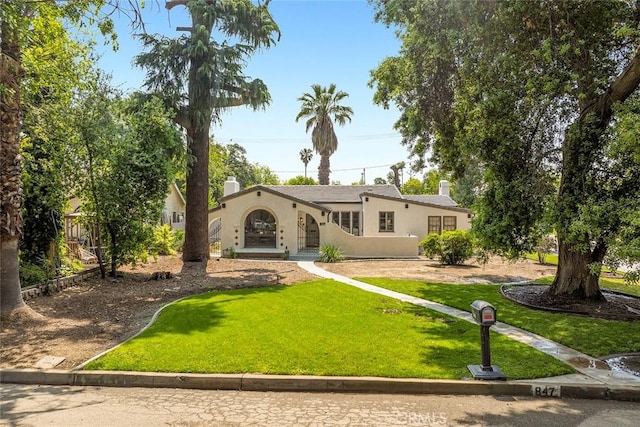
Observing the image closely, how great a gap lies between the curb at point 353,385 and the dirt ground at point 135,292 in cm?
139

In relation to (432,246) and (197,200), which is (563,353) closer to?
(432,246)

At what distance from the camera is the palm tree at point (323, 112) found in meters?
38.6

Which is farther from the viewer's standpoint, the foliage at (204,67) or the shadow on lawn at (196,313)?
the foliage at (204,67)

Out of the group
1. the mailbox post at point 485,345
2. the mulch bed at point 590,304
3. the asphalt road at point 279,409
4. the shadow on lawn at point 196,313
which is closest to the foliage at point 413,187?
the mulch bed at point 590,304

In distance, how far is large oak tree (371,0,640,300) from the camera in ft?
28.0

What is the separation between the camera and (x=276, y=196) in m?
23.0

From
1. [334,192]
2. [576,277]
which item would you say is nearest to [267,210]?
[334,192]

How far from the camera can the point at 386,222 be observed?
26047 mm

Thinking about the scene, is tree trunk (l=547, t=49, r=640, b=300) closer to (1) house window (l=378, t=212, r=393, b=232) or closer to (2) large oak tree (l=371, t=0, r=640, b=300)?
(2) large oak tree (l=371, t=0, r=640, b=300)

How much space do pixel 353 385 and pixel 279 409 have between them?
112 centimetres

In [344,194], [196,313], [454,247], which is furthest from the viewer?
[344,194]

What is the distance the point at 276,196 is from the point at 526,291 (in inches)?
559

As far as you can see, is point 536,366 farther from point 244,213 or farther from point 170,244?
point 244,213

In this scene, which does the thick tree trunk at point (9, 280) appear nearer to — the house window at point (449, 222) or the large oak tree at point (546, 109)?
the large oak tree at point (546, 109)
